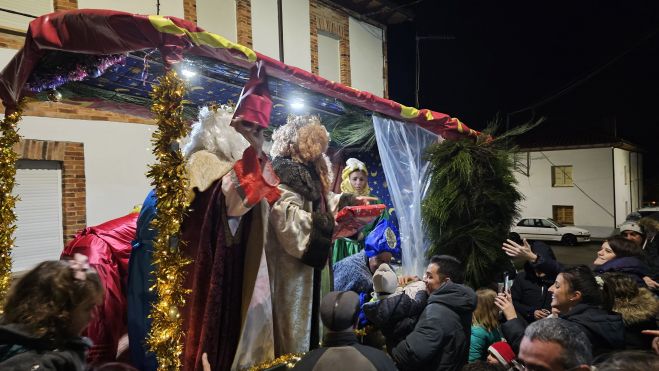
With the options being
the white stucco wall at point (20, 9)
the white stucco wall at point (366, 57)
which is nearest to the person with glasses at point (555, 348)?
the white stucco wall at point (20, 9)

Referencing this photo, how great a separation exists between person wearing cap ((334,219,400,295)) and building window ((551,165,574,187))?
72.5 feet

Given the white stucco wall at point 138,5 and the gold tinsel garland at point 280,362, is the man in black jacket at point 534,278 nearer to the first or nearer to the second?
the gold tinsel garland at point 280,362

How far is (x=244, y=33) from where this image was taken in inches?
355

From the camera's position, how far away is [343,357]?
1984 millimetres

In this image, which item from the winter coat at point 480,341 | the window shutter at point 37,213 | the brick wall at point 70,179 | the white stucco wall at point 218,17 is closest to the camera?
the winter coat at point 480,341

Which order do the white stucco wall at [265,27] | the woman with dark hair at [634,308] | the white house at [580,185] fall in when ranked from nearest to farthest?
the woman with dark hair at [634,308] < the white stucco wall at [265,27] < the white house at [580,185]

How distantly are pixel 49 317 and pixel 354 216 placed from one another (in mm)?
Answer: 1859

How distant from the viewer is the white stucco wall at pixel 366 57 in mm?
12055

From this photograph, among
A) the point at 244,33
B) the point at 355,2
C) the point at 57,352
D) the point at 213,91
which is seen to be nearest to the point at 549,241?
the point at 355,2

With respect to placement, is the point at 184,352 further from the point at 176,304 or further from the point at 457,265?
the point at 457,265

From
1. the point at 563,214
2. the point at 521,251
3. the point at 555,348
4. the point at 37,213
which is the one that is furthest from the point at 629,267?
the point at 563,214

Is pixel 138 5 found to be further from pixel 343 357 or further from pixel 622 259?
pixel 622 259

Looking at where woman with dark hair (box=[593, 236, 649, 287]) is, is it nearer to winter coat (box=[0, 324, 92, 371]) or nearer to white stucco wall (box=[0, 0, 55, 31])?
winter coat (box=[0, 324, 92, 371])

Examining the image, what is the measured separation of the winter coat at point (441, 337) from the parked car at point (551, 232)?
17729 mm
